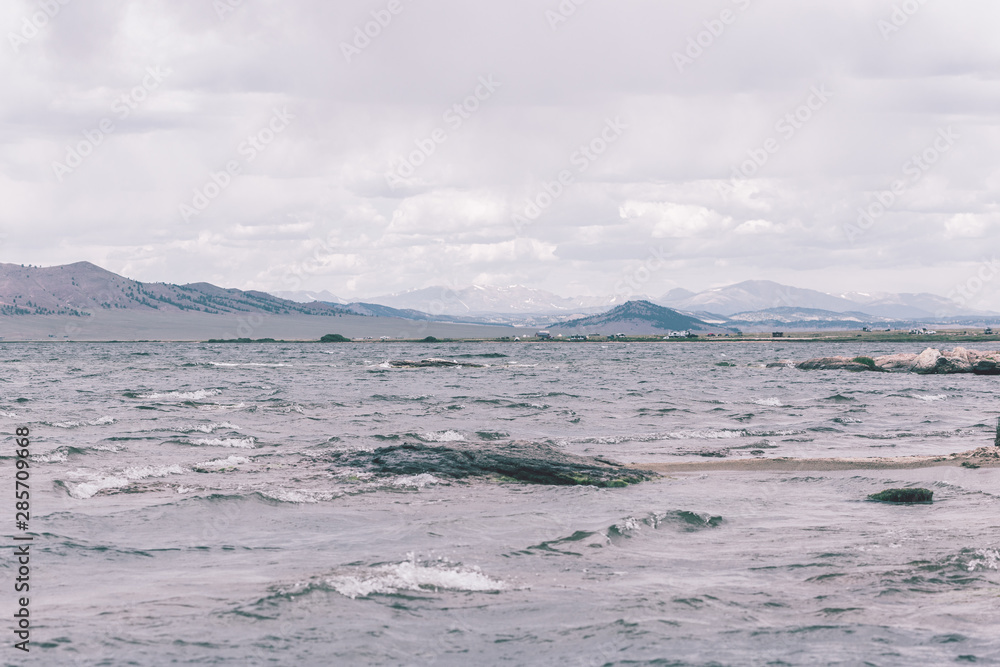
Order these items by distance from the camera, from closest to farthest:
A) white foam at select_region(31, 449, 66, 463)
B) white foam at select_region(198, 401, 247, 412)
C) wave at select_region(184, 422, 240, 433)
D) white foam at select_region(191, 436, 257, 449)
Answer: white foam at select_region(31, 449, 66, 463), white foam at select_region(191, 436, 257, 449), wave at select_region(184, 422, 240, 433), white foam at select_region(198, 401, 247, 412)

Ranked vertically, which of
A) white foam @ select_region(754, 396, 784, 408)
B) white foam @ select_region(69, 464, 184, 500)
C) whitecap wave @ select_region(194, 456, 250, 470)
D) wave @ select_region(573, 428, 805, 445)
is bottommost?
white foam @ select_region(69, 464, 184, 500)

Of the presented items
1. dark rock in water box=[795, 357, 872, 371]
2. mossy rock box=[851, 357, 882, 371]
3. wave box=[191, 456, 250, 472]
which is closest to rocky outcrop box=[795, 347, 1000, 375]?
mossy rock box=[851, 357, 882, 371]

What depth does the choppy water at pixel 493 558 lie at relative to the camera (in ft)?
37.7

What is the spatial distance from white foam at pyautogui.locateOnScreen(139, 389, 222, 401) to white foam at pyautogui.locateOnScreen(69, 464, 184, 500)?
2732 cm

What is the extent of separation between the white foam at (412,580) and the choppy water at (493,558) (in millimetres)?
56

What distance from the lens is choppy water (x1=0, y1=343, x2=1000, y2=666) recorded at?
37.7 feet

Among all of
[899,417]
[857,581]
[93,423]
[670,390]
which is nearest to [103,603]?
[857,581]

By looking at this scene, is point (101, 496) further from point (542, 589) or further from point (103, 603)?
point (542, 589)

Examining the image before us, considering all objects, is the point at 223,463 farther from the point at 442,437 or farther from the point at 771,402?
the point at 771,402

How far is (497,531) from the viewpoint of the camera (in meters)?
17.7

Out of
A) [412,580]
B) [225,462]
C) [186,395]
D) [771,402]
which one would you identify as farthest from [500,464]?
[186,395]

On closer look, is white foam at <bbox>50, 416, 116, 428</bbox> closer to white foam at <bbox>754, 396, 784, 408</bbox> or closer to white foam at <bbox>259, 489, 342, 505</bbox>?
white foam at <bbox>259, 489, 342, 505</bbox>

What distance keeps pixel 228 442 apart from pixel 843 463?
20.8 meters

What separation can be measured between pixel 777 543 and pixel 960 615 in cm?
448
